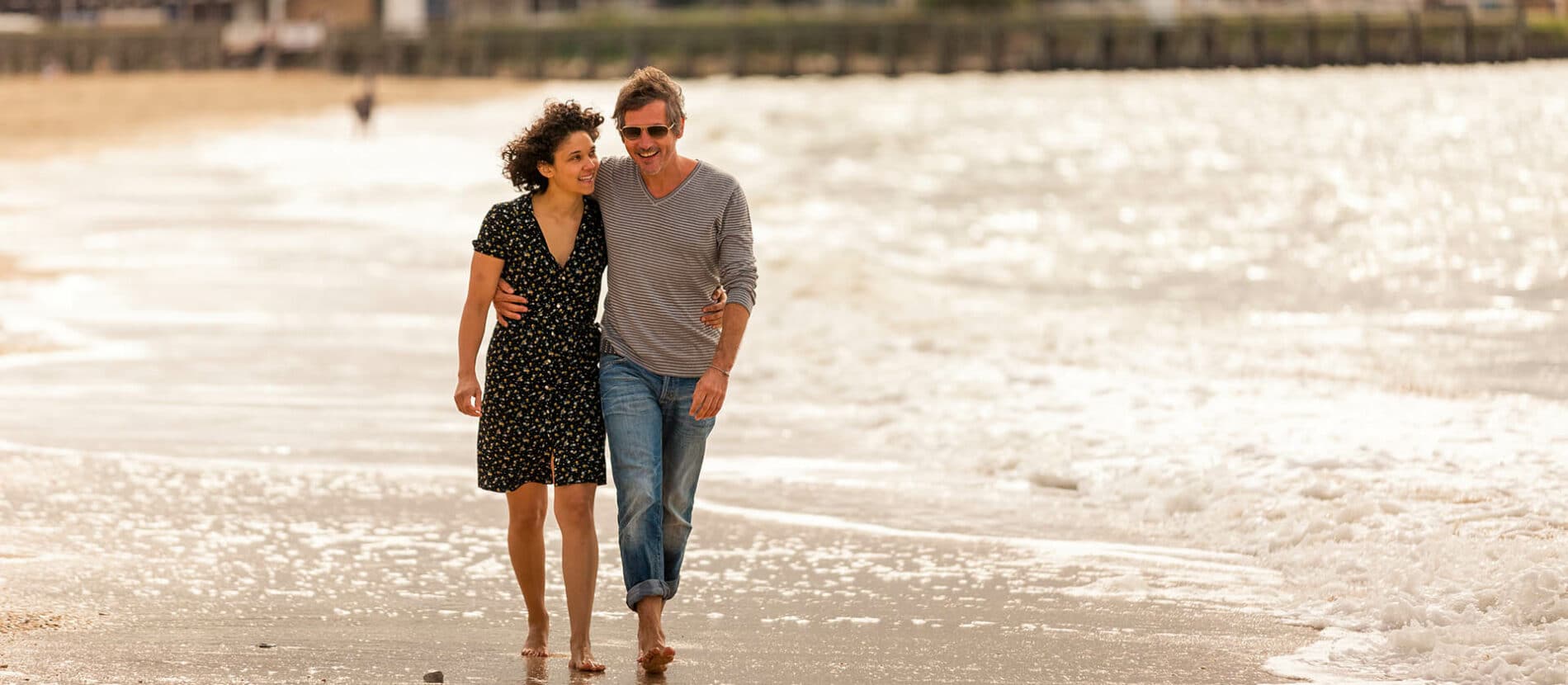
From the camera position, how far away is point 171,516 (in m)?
7.13

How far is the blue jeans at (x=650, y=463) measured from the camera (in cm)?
502

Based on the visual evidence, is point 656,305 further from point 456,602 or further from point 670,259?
point 456,602

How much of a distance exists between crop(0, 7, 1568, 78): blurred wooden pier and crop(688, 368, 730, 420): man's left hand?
6143 cm

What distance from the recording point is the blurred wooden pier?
67938mm

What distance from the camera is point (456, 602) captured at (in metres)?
6.05

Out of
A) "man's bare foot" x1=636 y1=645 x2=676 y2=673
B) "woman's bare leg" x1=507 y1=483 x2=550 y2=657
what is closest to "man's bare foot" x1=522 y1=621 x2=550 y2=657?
"woman's bare leg" x1=507 y1=483 x2=550 y2=657

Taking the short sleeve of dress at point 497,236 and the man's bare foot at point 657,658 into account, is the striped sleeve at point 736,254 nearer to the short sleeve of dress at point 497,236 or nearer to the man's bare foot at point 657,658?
the short sleeve of dress at point 497,236

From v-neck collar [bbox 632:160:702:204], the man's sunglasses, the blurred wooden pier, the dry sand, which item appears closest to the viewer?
the man's sunglasses

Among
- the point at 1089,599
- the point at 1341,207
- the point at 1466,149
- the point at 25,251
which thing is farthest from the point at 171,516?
the point at 1466,149

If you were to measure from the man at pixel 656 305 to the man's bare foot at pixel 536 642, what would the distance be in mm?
325

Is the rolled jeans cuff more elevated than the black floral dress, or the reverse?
the black floral dress

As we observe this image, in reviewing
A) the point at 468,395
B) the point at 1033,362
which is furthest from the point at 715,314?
the point at 1033,362

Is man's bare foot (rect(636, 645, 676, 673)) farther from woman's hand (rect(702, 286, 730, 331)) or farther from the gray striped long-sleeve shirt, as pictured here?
woman's hand (rect(702, 286, 730, 331))

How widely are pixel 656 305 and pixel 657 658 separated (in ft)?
2.98
